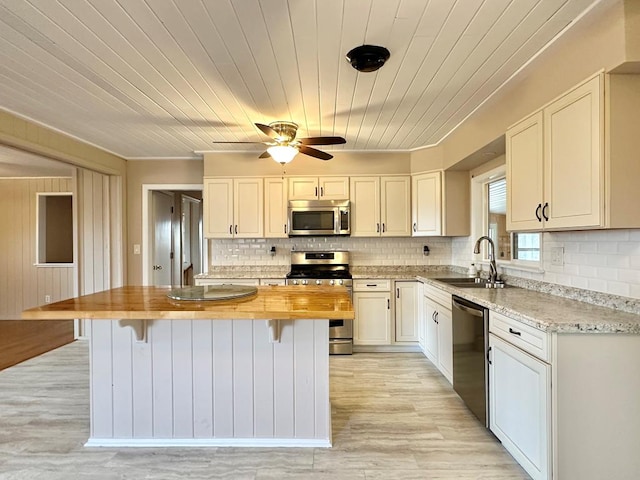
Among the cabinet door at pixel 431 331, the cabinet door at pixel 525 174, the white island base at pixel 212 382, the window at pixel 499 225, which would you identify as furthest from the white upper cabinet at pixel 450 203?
the white island base at pixel 212 382

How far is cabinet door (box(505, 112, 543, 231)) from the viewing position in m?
2.14

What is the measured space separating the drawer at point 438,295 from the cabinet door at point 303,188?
1710 mm

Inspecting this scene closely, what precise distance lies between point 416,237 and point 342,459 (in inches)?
117

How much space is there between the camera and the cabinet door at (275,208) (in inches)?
168

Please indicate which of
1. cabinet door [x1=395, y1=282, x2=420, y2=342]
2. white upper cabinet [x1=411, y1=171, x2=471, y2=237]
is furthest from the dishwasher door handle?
white upper cabinet [x1=411, y1=171, x2=471, y2=237]

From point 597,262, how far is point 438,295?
1.37m

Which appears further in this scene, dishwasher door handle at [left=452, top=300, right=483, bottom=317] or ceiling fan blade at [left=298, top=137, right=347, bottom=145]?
ceiling fan blade at [left=298, top=137, right=347, bottom=145]

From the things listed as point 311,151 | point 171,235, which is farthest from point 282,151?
point 171,235

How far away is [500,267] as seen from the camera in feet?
10.8

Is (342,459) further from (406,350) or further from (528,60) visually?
(528,60)

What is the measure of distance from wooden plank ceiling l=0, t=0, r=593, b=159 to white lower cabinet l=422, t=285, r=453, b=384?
1.69 meters

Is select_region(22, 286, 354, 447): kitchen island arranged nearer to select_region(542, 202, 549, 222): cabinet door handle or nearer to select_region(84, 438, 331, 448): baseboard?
select_region(84, 438, 331, 448): baseboard

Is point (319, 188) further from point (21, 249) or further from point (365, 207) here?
point (21, 249)

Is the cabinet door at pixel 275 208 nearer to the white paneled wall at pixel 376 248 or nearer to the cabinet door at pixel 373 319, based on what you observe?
the white paneled wall at pixel 376 248
